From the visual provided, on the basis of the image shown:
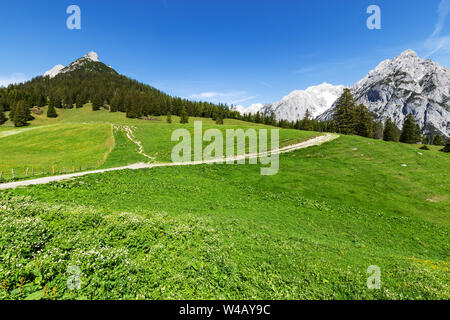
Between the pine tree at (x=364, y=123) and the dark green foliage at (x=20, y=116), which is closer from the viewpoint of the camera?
the pine tree at (x=364, y=123)

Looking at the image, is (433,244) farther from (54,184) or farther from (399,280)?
(54,184)

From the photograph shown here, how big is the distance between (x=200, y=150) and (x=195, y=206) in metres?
33.2

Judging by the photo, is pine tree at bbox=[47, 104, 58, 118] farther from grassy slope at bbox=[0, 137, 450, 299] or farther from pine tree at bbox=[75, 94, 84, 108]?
→ grassy slope at bbox=[0, 137, 450, 299]

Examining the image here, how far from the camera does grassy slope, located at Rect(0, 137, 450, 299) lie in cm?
777

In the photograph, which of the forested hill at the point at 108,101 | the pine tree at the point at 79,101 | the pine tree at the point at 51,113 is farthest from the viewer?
the pine tree at the point at 79,101

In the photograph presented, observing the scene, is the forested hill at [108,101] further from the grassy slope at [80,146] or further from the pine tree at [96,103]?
the grassy slope at [80,146]

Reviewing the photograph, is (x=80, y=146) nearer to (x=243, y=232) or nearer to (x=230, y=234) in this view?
(x=230, y=234)
